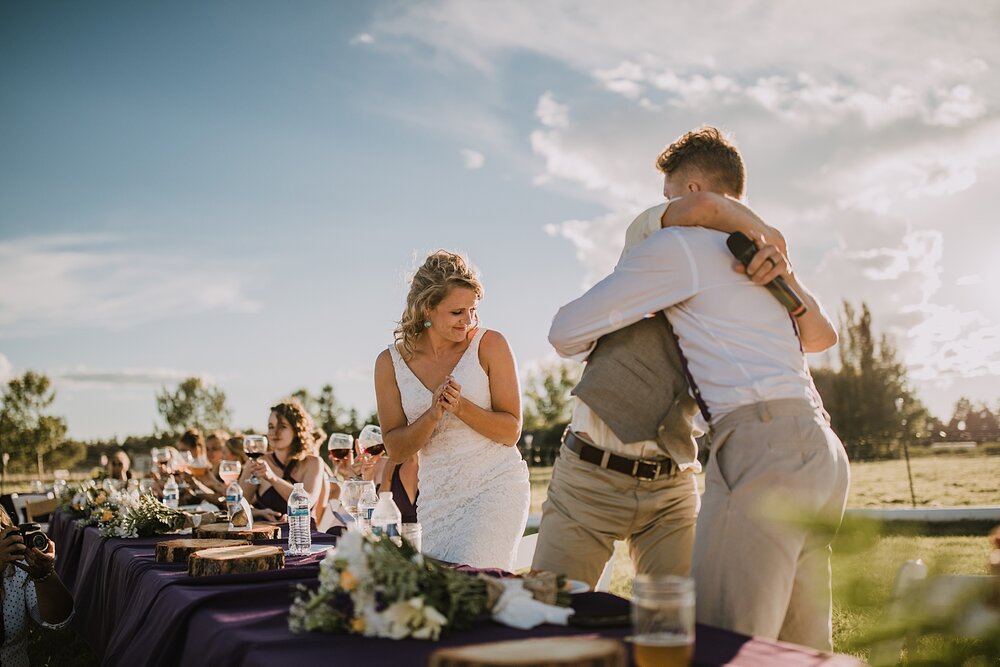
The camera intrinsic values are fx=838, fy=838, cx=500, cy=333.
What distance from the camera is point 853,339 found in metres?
55.5

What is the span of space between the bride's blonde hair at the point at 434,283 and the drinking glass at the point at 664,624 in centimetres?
238

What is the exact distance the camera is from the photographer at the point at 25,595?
3.89m

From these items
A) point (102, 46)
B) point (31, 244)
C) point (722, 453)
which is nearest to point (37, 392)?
point (31, 244)

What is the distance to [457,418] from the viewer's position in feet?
11.9

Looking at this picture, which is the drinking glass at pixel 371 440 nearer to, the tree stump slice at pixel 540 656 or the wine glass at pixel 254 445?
the wine glass at pixel 254 445

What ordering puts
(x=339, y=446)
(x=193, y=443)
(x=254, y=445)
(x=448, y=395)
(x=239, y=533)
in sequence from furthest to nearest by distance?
(x=193, y=443) → (x=254, y=445) → (x=339, y=446) → (x=239, y=533) → (x=448, y=395)

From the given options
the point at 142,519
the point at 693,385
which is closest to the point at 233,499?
the point at 142,519

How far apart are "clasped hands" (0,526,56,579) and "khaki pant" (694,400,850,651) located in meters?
3.19

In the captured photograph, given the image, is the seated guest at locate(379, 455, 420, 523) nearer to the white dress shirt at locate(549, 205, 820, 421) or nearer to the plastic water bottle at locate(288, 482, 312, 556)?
the plastic water bottle at locate(288, 482, 312, 556)

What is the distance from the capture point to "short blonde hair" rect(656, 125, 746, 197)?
2445mm

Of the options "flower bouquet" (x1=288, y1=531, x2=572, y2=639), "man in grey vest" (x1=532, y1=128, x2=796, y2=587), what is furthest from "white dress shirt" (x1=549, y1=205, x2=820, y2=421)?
"flower bouquet" (x1=288, y1=531, x2=572, y2=639)

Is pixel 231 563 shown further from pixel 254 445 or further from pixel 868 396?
pixel 868 396

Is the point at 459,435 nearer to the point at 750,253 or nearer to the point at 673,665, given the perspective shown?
the point at 750,253

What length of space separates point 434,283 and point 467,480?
0.85 metres
